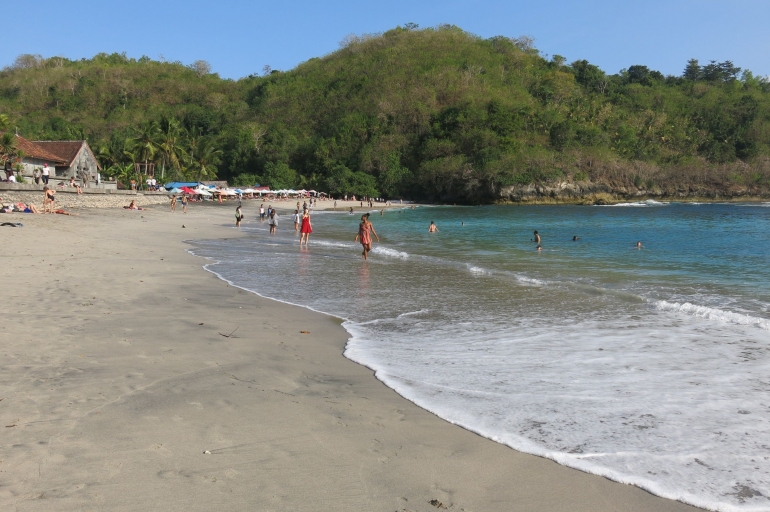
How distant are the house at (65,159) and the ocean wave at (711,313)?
3785 cm

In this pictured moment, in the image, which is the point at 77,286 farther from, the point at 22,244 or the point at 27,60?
the point at 27,60

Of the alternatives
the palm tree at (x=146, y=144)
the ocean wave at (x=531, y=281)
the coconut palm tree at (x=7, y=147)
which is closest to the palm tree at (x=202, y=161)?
the palm tree at (x=146, y=144)

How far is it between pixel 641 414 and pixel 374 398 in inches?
91.3

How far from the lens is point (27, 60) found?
406 ft

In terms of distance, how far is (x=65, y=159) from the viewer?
137 feet

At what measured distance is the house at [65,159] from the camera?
37.9 metres

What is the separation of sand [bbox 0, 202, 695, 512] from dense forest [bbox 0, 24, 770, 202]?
2088 inches

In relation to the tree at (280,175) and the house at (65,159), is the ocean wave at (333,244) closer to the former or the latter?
the house at (65,159)

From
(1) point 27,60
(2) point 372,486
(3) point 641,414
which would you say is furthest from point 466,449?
(1) point 27,60

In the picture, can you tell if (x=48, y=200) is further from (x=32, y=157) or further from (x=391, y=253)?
(x=391, y=253)

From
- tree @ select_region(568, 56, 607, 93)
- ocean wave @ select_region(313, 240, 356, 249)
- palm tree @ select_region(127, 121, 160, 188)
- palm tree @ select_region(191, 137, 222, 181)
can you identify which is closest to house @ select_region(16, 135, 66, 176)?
palm tree @ select_region(127, 121, 160, 188)

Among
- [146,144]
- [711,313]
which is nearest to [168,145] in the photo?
[146,144]

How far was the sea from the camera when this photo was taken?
13.9ft

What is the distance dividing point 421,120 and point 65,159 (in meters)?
55.8
